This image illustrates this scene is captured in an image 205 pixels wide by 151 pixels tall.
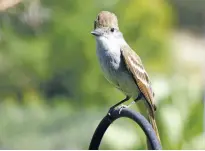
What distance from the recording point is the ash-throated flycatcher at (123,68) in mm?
1682

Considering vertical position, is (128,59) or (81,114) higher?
(128,59)

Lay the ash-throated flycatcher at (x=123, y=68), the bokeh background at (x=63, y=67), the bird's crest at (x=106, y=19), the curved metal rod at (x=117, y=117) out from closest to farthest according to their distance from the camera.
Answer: the curved metal rod at (x=117, y=117), the bird's crest at (x=106, y=19), the ash-throated flycatcher at (x=123, y=68), the bokeh background at (x=63, y=67)

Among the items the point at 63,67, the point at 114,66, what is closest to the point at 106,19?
the point at 114,66

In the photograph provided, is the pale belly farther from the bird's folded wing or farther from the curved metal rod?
the curved metal rod

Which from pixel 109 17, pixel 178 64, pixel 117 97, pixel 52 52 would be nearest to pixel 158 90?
pixel 109 17

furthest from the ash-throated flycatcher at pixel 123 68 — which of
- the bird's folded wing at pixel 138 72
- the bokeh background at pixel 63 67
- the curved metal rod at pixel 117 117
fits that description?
the bokeh background at pixel 63 67

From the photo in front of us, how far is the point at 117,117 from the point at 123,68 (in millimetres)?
315

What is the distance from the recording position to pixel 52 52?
4.16m

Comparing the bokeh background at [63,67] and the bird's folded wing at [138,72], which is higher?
the bird's folded wing at [138,72]

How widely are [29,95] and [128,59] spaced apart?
2.44 m

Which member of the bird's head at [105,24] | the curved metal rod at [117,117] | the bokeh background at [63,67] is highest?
the bird's head at [105,24]

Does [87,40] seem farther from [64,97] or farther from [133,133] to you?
[133,133]

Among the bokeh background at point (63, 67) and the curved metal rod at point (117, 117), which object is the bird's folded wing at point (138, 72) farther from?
the bokeh background at point (63, 67)

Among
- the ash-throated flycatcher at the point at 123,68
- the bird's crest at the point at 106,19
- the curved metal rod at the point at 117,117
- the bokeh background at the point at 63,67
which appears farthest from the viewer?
the bokeh background at the point at 63,67
